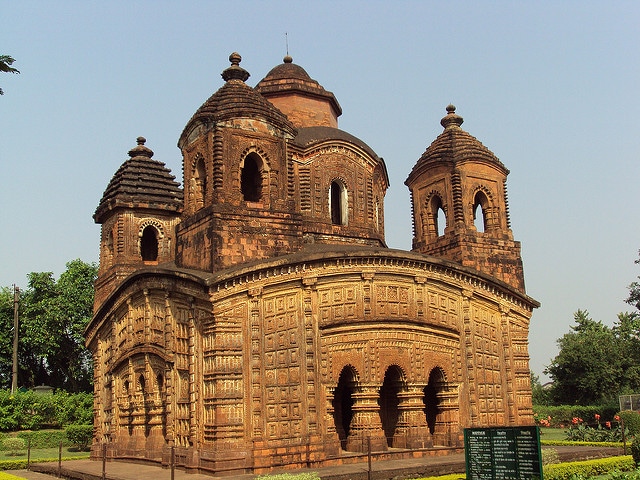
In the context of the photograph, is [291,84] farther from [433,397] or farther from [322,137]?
[433,397]

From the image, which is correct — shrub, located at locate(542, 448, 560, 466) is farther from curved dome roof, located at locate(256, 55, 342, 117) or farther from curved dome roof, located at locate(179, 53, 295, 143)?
curved dome roof, located at locate(256, 55, 342, 117)

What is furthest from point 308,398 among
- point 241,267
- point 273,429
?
point 241,267

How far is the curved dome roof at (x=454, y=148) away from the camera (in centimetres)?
1903

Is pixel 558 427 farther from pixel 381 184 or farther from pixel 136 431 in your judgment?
pixel 136 431

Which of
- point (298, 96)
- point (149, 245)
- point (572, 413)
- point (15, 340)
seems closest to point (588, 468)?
point (298, 96)

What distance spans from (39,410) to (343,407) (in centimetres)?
1592

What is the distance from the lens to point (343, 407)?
16344mm

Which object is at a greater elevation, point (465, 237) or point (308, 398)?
point (465, 237)

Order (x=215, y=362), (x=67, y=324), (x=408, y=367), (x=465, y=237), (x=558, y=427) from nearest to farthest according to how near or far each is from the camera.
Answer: (x=215, y=362) < (x=408, y=367) < (x=465, y=237) < (x=558, y=427) < (x=67, y=324)

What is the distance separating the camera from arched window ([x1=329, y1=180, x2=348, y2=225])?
1883 cm

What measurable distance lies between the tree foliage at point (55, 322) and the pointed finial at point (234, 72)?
2117 centimetres

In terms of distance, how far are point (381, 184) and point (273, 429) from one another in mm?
9290

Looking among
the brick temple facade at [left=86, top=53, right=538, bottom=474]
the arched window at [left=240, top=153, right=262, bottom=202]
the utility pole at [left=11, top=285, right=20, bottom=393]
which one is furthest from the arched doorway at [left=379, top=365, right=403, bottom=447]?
the utility pole at [left=11, top=285, right=20, bottom=393]

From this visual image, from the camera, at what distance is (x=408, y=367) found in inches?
595
